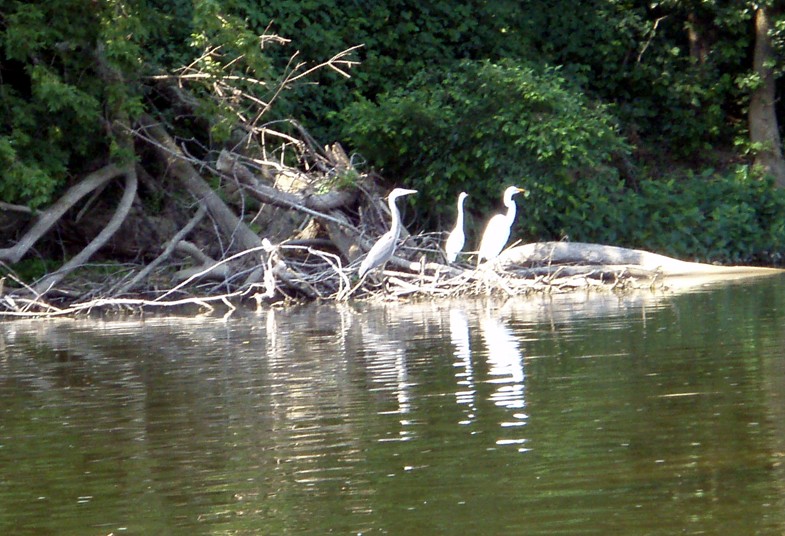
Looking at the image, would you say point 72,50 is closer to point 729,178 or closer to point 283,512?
point 729,178

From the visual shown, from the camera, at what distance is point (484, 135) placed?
1984 cm

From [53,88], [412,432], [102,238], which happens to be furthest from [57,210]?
[412,432]

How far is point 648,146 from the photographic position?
1011 inches

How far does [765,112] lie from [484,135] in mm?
7694

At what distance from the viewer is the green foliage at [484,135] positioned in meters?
19.3

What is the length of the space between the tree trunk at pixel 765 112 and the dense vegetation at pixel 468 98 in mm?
84

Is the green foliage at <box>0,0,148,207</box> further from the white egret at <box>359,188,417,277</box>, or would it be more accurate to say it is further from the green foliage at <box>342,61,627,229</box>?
the green foliage at <box>342,61,627,229</box>

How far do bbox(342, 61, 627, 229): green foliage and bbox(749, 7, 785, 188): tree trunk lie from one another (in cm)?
532

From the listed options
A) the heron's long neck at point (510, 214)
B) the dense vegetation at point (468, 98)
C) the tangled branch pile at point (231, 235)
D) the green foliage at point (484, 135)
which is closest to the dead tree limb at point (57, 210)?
the tangled branch pile at point (231, 235)

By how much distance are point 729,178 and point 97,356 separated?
46.5 feet

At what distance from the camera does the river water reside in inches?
208

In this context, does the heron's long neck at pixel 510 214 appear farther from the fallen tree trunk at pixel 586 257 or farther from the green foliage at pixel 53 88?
the green foliage at pixel 53 88

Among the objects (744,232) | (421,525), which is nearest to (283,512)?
(421,525)

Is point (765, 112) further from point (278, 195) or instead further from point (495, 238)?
point (278, 195)
